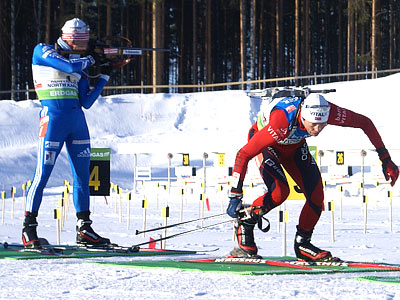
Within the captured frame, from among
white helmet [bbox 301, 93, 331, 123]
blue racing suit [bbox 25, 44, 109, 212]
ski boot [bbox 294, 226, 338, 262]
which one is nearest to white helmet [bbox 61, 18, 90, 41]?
blue racing suit [bbox 25, 44, 109, 212]

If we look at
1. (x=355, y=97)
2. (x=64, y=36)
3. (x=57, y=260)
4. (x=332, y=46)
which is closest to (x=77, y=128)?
(x=64, y=36)

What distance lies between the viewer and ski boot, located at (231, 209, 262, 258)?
6.79 meters

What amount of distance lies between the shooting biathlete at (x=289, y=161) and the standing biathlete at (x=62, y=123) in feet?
5.14

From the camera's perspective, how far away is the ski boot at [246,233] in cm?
679

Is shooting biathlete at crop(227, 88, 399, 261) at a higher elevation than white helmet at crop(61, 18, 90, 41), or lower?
lower

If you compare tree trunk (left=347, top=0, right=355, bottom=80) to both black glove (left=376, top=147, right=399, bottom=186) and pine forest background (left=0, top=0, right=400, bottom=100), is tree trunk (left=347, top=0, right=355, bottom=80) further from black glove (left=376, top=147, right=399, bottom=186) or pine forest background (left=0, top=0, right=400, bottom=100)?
black glove (left=376, top=147, right=399, bottom=186)

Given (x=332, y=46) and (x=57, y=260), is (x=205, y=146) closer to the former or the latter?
(x=57, y=260)

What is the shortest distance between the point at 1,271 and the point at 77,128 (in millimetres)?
2165

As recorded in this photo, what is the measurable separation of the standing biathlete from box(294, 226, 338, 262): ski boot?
1.85m

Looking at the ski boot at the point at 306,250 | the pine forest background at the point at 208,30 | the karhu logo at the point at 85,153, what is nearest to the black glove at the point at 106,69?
the karhu logo at the point at 85,153

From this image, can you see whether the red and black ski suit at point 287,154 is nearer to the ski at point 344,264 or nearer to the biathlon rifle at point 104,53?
the ski at point 344,264

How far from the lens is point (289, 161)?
270 inches

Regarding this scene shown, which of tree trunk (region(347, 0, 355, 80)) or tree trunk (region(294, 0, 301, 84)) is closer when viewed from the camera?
tree trunk (region(347, 0, 355, 80))

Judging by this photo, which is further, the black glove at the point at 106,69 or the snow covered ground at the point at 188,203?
the black glove at the point at 106,69
